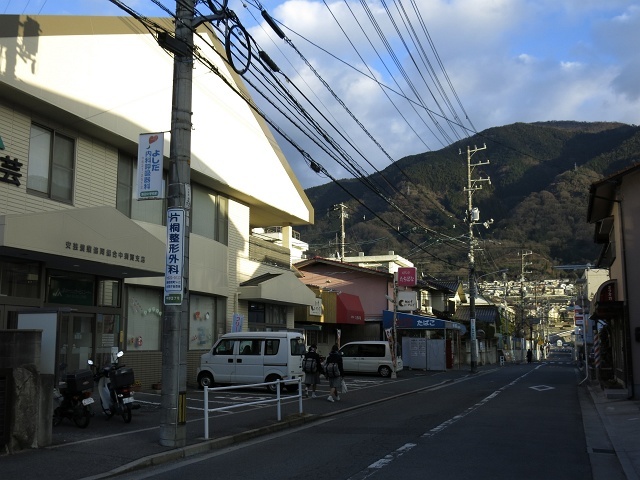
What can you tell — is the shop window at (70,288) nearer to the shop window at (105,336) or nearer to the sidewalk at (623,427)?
the shop window at (105,336)

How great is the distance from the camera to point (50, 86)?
635 inches

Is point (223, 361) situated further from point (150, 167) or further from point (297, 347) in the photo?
point (150, 167)

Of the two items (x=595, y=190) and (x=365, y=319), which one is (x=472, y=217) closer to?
(x=365, y=319)

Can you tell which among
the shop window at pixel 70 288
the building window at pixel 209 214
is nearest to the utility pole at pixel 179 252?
the shop window at pixel 70 288

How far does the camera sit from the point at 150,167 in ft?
38.0

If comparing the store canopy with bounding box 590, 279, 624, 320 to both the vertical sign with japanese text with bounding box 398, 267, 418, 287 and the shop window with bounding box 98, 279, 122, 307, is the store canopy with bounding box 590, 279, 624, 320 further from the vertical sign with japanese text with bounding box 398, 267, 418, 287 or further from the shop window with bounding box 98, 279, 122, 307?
the vertical sign with japanese text with bounding box 398, 267, 418, 287

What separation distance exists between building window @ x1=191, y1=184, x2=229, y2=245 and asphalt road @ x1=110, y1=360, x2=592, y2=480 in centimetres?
1010

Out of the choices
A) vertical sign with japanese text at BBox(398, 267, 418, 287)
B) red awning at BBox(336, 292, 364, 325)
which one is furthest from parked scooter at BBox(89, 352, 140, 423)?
vertical sign with japanese text at BBox(398, 267, 418, 287)

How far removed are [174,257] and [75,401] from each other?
368 centimetres

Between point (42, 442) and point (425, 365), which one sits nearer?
point (42, 442)

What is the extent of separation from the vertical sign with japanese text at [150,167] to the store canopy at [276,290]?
1509 centimetres

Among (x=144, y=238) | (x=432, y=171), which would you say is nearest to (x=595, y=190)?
(x=144, y=238)

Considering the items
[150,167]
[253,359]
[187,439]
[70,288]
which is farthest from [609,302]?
[70,288]

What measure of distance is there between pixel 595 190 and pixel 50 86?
56.5 ft
